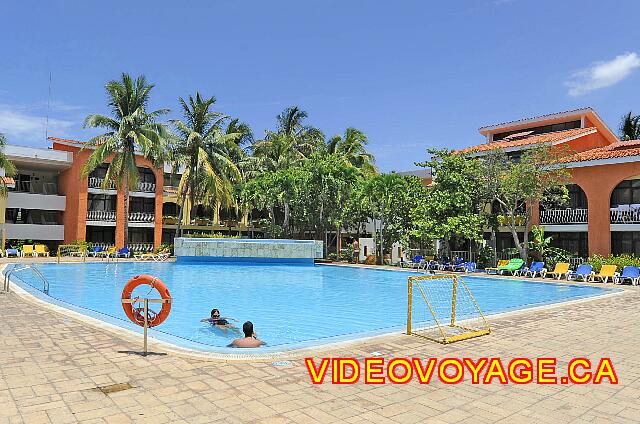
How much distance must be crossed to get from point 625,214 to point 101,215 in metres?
33.1

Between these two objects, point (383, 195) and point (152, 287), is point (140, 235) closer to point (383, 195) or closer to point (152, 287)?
point (383, 195)

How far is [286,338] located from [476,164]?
19.6 meters

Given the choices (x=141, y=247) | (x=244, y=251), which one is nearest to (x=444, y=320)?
(x=244, y=251)

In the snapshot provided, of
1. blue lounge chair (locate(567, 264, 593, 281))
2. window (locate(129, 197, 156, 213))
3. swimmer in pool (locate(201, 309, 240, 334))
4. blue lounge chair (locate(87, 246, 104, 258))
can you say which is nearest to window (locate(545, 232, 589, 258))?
blue lounge chair (locate(567, 264, 593, 281))

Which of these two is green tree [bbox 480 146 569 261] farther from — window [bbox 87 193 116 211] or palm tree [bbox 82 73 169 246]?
window [bbox 87 193 116 211]

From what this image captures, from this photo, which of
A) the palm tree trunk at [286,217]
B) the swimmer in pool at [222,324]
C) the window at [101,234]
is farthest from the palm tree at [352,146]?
the swimmer in pool at [222,324]

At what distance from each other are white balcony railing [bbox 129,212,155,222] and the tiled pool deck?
3057 cm

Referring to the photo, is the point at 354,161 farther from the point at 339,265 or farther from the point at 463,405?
the point at 463,405

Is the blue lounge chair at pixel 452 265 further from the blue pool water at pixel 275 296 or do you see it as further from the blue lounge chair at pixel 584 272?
the blue lounge chair at pixel 584 272

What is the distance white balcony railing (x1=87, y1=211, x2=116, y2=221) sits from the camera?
116 feet

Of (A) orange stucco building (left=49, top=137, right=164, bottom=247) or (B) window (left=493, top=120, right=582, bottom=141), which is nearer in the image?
(B) window (left=493, top=120, right=582, bottom=141)

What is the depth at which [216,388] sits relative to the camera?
5.39m
